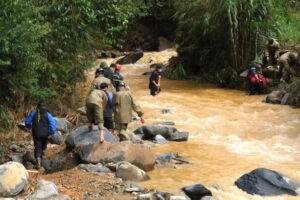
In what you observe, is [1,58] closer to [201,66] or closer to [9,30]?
[9,30]

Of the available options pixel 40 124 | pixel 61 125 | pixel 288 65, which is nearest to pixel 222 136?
pixel 61 125

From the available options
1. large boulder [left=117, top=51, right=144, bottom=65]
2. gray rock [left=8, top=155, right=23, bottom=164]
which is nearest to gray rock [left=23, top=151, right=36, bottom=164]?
gray rock [left=8, top=155, right=23, bottom=164]

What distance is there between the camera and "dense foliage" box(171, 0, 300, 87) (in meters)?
15.9

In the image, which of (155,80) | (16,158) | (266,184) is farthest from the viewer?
(155,80)

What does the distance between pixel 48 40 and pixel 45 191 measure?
475 cm

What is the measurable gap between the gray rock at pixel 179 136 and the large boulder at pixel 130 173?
2.93m

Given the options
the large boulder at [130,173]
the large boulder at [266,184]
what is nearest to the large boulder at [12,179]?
the large boulder at [130,173]

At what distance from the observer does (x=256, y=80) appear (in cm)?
1416

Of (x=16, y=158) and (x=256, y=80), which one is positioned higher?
(x=256, y=80)

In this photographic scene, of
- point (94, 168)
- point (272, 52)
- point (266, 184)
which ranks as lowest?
point (266, 184)

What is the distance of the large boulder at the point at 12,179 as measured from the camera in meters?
5.40

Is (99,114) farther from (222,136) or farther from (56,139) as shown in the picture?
(222,136)

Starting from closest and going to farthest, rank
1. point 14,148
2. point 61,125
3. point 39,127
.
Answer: point 39,127 → point 14,148 → point 61,125

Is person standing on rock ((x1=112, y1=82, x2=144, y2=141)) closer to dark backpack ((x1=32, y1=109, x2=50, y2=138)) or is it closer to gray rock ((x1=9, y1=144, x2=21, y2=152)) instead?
→ dark backpack ((x1=32, y1=109, x2=50, y2=138))
